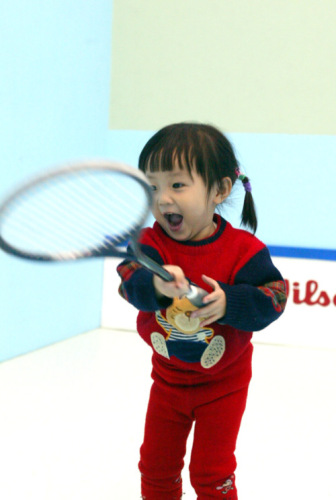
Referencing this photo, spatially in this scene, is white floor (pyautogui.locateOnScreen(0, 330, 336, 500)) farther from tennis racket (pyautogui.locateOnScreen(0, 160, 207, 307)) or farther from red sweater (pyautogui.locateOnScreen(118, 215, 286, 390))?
tennis racket (pyautogui.locateOnScreen(0, 160, 207, 307))

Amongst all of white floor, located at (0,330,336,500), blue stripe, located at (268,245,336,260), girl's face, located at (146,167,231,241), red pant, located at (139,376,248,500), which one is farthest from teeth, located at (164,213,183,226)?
blue stripe, located at (268,245,336,260)

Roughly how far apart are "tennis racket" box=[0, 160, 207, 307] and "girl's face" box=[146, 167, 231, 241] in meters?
0.08

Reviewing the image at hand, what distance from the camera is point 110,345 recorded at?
212 cm

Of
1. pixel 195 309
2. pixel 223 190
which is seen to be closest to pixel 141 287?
pixel 195 309

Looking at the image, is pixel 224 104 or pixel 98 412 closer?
pixel 98 412

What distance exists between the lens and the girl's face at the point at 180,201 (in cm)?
80

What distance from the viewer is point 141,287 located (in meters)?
0.79

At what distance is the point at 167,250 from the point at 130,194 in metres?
0.19

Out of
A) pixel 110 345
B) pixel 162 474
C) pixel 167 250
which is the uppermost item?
pixel 167 250

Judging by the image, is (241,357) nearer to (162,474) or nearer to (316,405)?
(162,474)

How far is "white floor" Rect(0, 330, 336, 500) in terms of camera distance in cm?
115

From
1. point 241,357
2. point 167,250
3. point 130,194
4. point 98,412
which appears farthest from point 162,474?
point 98,412

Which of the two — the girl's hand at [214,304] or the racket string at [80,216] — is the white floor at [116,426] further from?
the racket string at [80,216]

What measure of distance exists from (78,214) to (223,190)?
0.83ft
